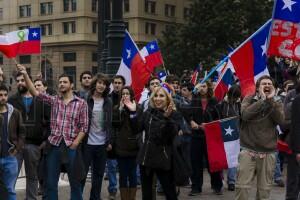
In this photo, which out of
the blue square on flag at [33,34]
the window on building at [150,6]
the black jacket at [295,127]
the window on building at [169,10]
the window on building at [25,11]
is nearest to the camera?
the black jacket at [295,127]

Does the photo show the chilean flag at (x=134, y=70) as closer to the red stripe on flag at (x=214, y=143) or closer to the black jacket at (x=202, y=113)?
the black jacket at (x=202, y=113)

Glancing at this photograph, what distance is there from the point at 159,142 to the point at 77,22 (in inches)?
2856

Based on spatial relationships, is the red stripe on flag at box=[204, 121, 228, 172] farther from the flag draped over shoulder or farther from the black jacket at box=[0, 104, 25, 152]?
the black jacket at box=[0, 104, 25, 152]

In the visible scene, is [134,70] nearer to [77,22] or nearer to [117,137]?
[117,137]

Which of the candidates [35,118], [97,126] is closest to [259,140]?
[97,126]

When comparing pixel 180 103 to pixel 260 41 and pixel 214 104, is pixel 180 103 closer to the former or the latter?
pixel 214 104

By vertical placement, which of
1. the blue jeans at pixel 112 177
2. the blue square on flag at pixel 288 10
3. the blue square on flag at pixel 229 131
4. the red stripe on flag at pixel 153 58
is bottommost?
the blue jeans at pixel 112 177

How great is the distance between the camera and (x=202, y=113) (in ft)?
32.4

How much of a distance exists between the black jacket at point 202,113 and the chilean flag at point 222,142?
0.31 m

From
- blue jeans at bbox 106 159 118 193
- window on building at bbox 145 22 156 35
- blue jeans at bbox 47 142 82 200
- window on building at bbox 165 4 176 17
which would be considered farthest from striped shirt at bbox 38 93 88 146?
window on building at bbox 165 4 176 17

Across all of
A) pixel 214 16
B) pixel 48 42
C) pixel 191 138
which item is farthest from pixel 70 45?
pixel 191 138

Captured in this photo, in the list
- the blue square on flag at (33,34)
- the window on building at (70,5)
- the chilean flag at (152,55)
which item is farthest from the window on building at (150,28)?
the blue square on flag at (33,34)

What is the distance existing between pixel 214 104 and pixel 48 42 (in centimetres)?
7286

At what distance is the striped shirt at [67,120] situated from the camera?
769 centimetres
